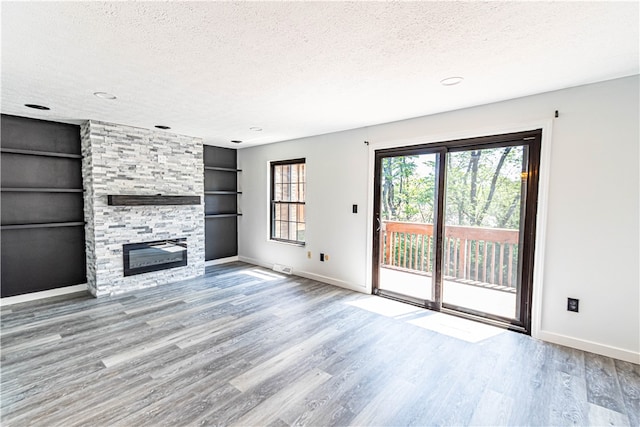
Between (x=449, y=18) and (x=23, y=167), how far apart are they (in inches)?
195

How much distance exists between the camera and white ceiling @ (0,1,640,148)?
1590 millimetres

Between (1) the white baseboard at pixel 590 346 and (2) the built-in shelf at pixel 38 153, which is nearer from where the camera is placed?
(1) the white baseboard at pixel 590 346

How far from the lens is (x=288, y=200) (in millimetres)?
5477

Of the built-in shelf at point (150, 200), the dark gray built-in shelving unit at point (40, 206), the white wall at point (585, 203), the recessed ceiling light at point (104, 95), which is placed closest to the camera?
the white wall at point (585, 203)

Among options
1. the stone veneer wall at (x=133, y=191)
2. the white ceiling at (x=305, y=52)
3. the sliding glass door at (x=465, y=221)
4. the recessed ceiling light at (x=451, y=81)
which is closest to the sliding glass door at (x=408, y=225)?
the sliding glass door at (x=465, y=221)

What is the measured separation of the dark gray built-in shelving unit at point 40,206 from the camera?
3.66m

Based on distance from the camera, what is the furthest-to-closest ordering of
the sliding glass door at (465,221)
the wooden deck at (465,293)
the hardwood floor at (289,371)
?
the wooden deck at (465,293), the sliding glass door at (465,221), the hardwood floor at (289,371)

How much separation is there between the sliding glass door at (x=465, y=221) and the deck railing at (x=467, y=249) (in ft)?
0.03

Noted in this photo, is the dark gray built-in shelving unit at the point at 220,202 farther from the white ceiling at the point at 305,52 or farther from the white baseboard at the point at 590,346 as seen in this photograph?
the white baseboard at the point at 590,346

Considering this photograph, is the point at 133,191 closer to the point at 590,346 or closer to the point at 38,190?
the point at 38,190

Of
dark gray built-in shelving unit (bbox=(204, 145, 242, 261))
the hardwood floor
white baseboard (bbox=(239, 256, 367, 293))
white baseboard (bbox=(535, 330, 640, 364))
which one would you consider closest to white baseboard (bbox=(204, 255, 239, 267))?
dark gray built-in shelving unit (bbox=(204, 145, 242, 261))

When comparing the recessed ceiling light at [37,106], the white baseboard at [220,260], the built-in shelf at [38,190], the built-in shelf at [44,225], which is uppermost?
the recessed ceiling light at [37,106]

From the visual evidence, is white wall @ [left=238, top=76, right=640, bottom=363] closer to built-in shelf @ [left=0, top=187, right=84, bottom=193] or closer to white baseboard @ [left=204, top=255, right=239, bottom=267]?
white baseboard @ [left=204, top=255, right=239, bottom=267]

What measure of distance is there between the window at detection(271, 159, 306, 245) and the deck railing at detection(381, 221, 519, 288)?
1.71 meters
